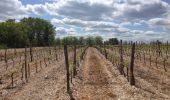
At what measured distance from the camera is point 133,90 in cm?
1908

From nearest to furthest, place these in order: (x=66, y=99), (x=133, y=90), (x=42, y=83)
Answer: (x=66, y=99)
(x=133, y=90)
(x=42, y=83)

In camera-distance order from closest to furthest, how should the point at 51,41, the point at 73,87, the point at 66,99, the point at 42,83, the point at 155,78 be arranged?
the point at 66,99
the point at 73,87
the point at 42,83
the point at 155,78
the point at 51,41

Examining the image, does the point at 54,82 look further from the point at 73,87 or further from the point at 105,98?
the point at 105,98

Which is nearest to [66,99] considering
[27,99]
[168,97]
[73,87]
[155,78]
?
[27,99]

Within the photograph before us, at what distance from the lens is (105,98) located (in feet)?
55.8

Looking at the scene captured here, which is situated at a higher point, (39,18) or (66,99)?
(39,18)

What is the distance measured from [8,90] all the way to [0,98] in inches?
93.2

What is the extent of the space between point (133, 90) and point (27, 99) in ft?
22.1

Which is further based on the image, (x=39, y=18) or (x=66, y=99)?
(x=39, y=18)

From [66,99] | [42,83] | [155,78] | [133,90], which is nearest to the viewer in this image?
[66,99]

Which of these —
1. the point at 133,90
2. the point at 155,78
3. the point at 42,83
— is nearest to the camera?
the point at 133,90

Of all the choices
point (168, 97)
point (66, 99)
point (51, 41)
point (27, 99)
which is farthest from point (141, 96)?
point (51, 41)

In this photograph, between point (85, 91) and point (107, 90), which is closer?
point (85, 91)

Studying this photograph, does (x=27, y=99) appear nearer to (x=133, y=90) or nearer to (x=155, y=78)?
(x=133, y=90)
